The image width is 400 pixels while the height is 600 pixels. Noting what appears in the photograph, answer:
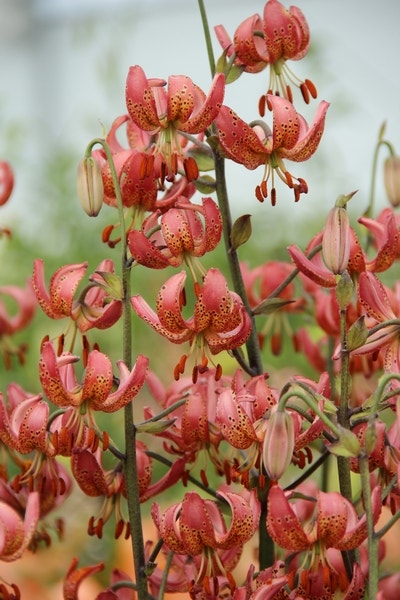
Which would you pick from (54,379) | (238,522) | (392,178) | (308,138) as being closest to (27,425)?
(54,379)

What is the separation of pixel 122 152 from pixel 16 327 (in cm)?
32

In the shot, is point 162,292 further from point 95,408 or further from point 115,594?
point 115,594

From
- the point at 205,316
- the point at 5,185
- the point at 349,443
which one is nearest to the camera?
the point at 349,443

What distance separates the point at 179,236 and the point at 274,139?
0.09 m

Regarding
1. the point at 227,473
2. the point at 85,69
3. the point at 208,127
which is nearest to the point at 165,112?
the point at 208,127

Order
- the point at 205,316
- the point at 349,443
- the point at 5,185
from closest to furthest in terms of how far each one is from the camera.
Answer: the point at 349,443 < the point at 205,316 < the point at 5,185

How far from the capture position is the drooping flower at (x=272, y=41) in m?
0.78

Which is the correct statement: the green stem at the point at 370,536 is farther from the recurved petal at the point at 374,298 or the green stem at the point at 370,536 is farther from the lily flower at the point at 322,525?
the recurved petal at the point at 374,298

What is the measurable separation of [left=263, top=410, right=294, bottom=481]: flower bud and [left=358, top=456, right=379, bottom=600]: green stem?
0.05 meters

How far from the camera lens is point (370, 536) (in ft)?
2.01

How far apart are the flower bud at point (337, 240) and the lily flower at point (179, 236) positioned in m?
0.08

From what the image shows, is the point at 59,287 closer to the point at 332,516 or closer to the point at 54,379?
the point at 54,379

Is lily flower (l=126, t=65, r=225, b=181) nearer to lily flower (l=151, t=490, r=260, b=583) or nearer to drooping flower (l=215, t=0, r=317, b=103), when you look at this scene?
drooping flower (l=215, t=0, r=317, b=103)

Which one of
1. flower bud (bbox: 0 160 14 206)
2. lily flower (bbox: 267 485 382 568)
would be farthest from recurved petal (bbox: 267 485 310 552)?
flower bud (bbox: 0 160 14 206)
